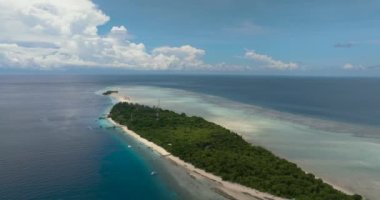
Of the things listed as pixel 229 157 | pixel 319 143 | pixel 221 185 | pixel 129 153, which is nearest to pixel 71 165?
pixel 129 153

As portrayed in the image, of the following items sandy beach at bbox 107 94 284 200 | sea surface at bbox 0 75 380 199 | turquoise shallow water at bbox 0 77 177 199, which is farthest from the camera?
sea surface at bbox 0 75 380 199

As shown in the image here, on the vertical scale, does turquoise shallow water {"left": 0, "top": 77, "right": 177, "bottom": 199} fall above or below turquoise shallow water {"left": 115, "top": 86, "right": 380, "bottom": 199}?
below

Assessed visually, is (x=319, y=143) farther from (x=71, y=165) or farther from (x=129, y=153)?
(x=71, y=165)

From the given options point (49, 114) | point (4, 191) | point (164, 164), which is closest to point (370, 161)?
point (164, 164)

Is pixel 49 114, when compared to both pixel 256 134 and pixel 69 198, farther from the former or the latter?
pixel 69 198

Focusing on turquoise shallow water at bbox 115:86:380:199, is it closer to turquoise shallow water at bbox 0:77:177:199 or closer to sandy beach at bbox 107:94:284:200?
sandy beach at bbox 107:94:284:200

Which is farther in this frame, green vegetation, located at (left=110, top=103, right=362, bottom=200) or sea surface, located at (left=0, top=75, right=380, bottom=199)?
sea surface, located at (left=0, top=75, right=380, bottom=199)

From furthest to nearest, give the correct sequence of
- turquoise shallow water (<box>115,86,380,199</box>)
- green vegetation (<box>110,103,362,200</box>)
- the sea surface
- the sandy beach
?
turquoise shallow water (<box>115,86,380,199</box>) < the sea surface < green vegetation (<box>110,103,362,200</box>) < the sandy beach

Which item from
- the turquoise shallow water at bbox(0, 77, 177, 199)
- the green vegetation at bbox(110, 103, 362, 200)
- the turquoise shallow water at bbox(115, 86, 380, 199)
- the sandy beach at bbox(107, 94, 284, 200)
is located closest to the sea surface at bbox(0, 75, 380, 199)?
the turquoise shallow water at bbox(115, 86, 380, 199)
